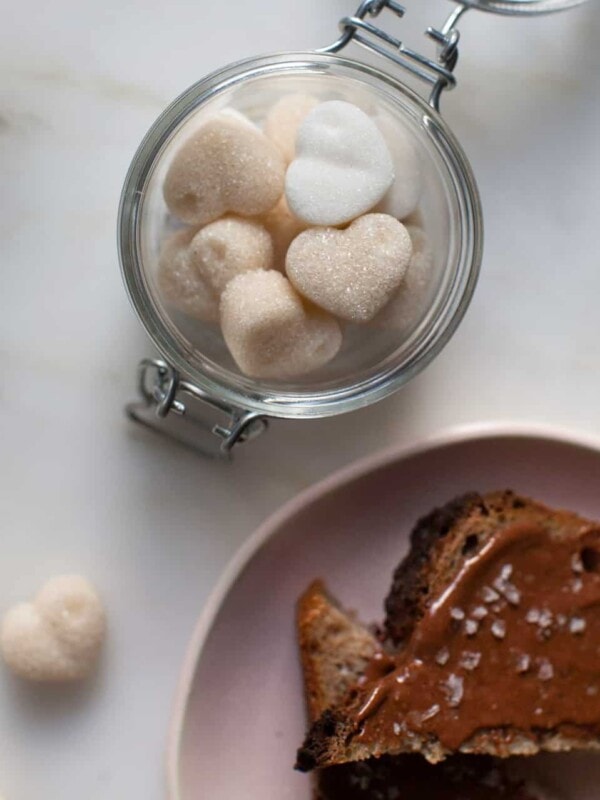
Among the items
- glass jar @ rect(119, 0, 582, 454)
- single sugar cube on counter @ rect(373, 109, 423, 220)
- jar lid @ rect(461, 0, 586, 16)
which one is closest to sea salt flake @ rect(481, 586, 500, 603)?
glass jar @ rect(119, 0, 582, 454)

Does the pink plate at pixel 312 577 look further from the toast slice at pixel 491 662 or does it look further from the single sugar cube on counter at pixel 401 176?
the single sugar cube on counter at pixel 401 176

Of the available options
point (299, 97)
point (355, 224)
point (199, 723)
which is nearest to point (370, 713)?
point (199, 723)

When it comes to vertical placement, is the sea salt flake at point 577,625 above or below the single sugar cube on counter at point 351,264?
below

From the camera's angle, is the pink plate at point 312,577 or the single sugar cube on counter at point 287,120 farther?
the pink plate at point 312,577

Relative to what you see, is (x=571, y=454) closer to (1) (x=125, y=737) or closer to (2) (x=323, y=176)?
(2) (x=323, y=176)

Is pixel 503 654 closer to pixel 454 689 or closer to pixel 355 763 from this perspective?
pixel 454 689

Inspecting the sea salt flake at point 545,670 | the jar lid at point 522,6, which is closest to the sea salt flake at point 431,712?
the sea salt flake at point 545,670

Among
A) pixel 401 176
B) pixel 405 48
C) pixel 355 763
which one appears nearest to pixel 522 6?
pixel 405 48
